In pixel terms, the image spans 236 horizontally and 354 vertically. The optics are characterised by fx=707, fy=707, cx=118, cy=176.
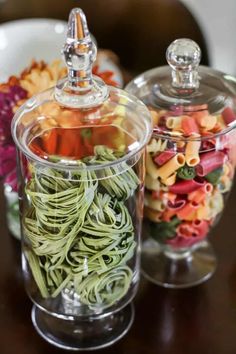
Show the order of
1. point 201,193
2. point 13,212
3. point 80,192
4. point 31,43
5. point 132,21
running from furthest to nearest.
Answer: point 132,21, point 31,43, point 13,212, point 201,193, point 80,192

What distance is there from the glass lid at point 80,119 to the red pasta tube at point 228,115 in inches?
3.8

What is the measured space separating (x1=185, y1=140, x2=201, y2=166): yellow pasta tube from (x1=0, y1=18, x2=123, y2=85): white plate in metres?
0.31

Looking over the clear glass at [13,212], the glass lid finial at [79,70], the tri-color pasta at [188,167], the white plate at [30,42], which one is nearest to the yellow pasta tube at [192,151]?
the tri-color pasta at [188,167]

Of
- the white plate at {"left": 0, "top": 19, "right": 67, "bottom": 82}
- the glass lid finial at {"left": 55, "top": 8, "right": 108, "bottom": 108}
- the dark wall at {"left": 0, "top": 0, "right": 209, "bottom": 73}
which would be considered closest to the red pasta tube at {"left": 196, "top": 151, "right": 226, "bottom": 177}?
the glass lid finial at {"left": 55, "top": 8, "right": 108, "bottom": 108}

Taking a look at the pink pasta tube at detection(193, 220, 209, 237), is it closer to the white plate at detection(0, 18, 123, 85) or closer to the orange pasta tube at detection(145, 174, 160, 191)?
the orange pasta tube at detection(145, 174, 160, 191)

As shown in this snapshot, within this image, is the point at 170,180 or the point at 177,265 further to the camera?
the point at 177,265

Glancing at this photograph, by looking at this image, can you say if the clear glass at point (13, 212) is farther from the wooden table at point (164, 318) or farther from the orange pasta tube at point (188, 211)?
the orange pasta tube at point (188, 211)

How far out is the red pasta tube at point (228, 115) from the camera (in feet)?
2.45

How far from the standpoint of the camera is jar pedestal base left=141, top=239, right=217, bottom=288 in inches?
32.7

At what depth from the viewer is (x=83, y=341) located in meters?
0.76

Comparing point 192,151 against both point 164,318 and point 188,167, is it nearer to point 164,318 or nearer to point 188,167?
point 188,167

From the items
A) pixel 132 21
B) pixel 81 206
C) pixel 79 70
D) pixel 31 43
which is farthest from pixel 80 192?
pixel 132 21

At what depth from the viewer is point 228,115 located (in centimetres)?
75

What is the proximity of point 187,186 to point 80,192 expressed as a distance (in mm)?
143
